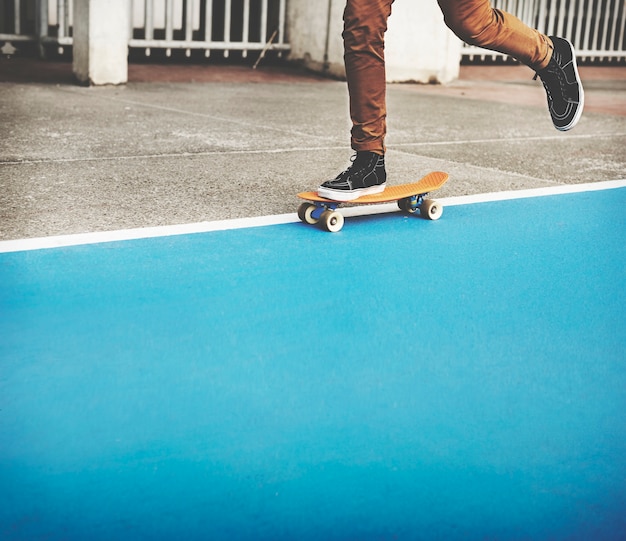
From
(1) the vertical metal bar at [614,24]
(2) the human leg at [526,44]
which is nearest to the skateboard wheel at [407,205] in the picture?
(2) the human leg at [526,44]

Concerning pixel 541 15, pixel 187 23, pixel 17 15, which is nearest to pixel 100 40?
pixel 17 15

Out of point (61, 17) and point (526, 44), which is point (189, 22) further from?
point (526, 44)

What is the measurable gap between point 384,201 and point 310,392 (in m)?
1.88

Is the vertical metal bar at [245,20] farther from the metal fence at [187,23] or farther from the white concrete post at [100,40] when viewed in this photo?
the white concrete post at [100,40]

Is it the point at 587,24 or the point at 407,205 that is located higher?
the point at 587,24

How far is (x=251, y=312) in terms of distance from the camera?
2838mm

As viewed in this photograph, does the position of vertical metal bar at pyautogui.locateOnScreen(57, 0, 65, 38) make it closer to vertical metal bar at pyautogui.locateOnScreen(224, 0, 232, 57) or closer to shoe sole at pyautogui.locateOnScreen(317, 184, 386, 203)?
vertical metal bar at pyautogui.locateOnScreen(224, 0, 232, 57)

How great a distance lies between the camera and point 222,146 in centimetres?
599

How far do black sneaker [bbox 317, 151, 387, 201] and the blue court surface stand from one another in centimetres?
29

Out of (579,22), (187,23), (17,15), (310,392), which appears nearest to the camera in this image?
(310,392)

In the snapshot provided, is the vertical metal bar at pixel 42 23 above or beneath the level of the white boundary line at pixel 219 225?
above

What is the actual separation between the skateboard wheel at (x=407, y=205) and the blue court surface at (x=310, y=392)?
56 centimetres

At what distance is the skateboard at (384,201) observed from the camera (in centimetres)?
388

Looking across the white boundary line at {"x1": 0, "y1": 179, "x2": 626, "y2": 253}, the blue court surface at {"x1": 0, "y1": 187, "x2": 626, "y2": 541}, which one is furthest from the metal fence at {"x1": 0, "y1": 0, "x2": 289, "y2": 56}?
the blue court surface at {"x1": 0, "y1": 187, "x2": 626, "y2": 541}
